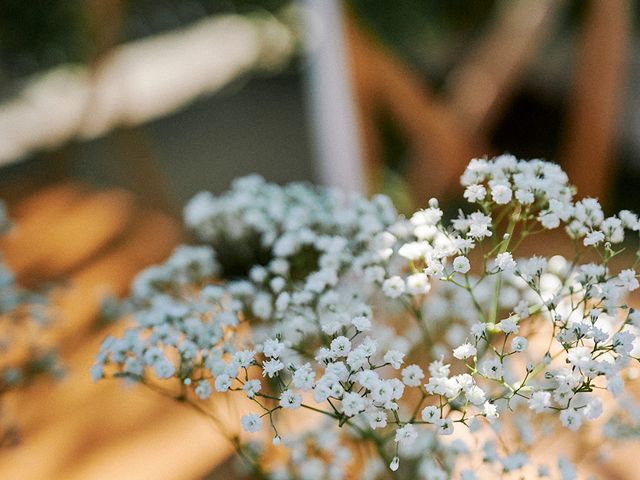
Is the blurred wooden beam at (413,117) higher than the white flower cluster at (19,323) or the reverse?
higher

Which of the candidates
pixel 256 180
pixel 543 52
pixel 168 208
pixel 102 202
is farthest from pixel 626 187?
pixel 256 180

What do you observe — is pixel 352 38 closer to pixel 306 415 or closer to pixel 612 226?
pixel 306 415

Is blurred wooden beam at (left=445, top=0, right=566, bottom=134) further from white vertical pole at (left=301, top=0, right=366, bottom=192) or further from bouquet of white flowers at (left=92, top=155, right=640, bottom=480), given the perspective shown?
bouquet of white flowers at (left=92, top=155, right=640, bottom=480)

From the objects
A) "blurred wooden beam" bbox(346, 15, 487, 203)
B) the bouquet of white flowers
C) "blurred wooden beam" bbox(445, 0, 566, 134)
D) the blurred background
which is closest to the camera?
the bouquet of white flowers

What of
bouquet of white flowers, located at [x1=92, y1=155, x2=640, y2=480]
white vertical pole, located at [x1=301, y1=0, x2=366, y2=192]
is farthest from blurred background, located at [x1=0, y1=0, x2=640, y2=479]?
bouquet of white flowers, located at [x1=92, y1=155, x2=640, y2=480]

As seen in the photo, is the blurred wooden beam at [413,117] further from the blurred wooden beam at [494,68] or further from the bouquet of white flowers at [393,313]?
the bouquet of white flowers at [393,313]

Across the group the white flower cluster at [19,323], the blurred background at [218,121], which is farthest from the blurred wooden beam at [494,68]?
the white flower cluster at [19,323]

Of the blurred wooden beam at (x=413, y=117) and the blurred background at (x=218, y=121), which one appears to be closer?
the blurred background at (x=218, y=121)

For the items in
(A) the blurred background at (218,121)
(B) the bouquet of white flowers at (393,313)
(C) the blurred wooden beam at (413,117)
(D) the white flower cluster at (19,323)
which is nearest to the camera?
(B) the bouquet of white flowers at (393,313)
